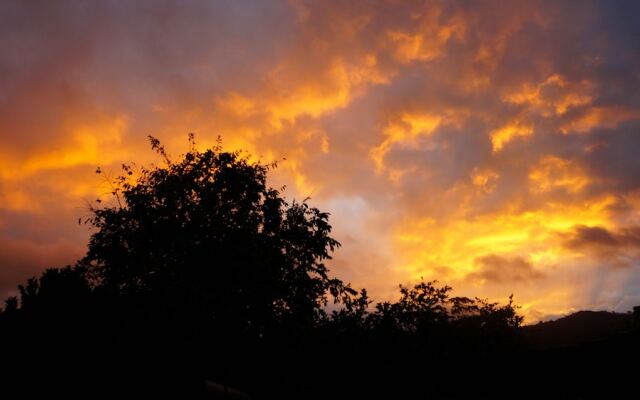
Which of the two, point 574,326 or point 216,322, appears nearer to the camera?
point 216,322

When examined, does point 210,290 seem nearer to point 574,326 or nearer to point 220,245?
point 220,245


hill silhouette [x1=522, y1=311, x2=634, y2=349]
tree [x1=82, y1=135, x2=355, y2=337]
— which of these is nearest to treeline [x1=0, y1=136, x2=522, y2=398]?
tree [x1=82, y1=135, x2=355, y2=337]

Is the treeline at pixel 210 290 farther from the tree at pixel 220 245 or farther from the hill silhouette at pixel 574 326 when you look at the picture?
the hill silhouette at pixel 574 326

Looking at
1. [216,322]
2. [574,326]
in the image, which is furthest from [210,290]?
[574,326]

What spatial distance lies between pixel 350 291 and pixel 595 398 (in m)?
23.1

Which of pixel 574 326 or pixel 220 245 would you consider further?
pixel 574 326

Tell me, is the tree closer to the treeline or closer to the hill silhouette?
the treeline

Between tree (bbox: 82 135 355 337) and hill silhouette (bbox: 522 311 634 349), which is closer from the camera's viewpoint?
tree (bbox: 82 135 355 337)

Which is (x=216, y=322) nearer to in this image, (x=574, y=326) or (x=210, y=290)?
(x=210, y=290)

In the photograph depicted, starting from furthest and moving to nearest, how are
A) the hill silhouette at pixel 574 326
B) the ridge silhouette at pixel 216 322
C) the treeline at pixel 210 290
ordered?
the hill silhouette at pixel 574 326, the treeline at pixel 210 290, the ridge silhouette at pixel 216 322

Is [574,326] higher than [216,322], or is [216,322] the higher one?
[574,326]

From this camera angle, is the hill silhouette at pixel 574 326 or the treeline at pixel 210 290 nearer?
the treeline at pixel 210 290

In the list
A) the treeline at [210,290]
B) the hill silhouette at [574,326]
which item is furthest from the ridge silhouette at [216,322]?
the hill silhouette at [574,326]

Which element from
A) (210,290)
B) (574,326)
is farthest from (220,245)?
(574,326)
